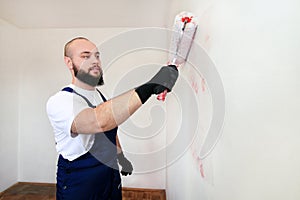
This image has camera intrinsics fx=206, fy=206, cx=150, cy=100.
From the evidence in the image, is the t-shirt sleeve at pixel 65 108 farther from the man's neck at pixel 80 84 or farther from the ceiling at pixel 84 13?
the ceiling at pixel 84 13

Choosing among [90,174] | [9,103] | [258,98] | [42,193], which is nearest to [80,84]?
[90,174]

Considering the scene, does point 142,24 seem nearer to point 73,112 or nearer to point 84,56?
point 84,56

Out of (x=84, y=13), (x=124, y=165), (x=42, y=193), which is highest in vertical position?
(x=84, y=13)

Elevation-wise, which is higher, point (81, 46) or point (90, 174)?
point (81, 46)

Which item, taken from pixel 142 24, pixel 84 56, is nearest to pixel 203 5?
pixel 84 56

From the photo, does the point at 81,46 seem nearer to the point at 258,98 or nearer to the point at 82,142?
the point at 82,142

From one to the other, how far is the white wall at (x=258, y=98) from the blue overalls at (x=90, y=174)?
735 mm

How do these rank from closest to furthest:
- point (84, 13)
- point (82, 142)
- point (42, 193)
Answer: point (82, 142) → point (84, 13) → point (42, 193)

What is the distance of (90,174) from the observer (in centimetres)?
117

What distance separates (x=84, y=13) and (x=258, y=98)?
2.26 metres

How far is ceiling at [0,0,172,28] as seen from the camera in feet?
6.56

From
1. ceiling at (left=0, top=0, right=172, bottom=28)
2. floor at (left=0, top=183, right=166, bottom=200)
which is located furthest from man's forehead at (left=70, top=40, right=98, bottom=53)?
floor at (left=0, top=183, right=166, bottom=200)

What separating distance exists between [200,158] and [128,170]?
0.88 m

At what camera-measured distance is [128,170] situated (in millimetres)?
1574
